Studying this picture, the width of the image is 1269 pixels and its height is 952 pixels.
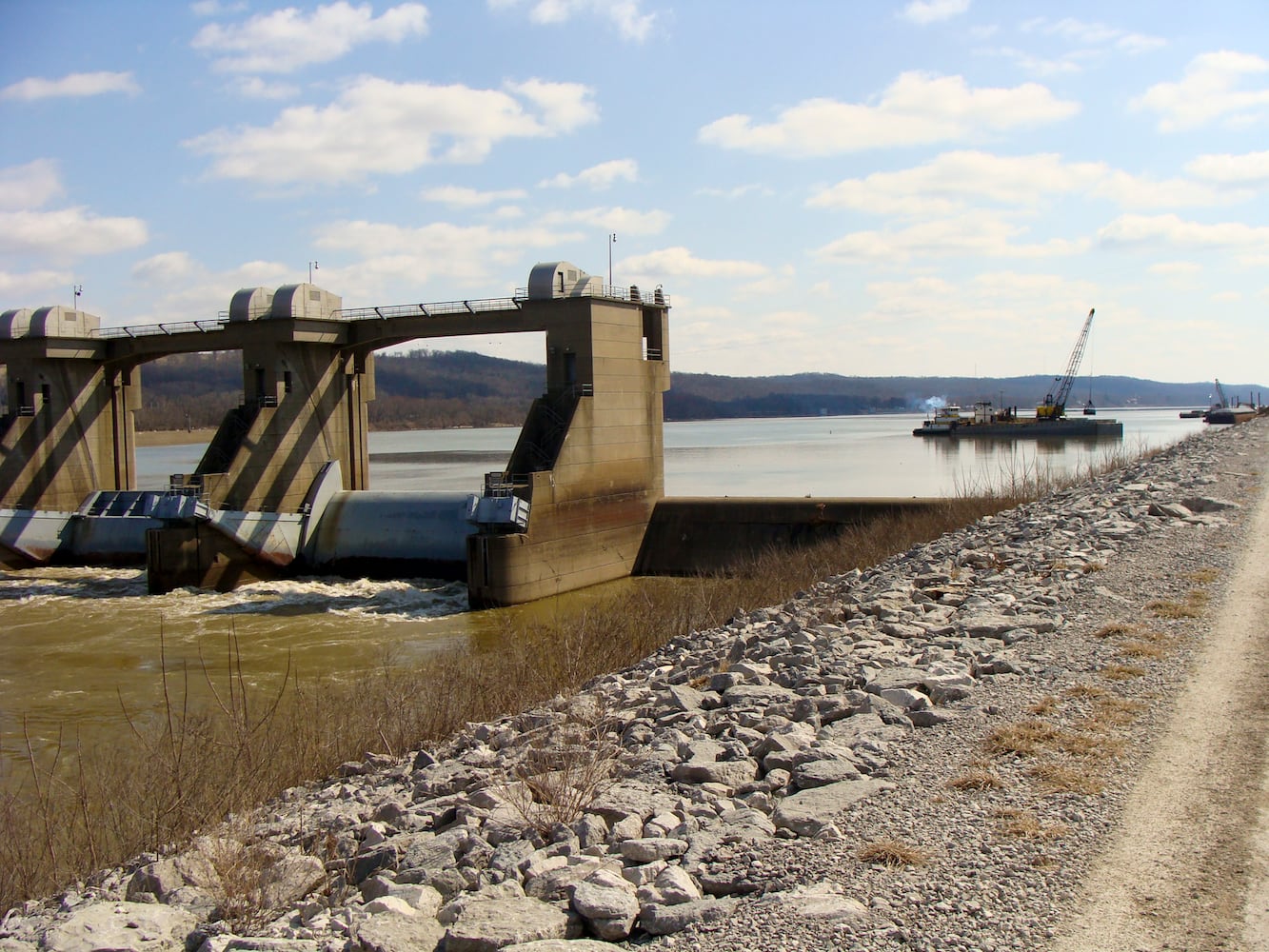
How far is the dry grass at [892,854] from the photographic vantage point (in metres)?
5.20

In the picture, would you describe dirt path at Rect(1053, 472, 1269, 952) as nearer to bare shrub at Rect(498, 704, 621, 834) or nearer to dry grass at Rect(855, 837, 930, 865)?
dry grass at Rect(855, 837, 930, 865)

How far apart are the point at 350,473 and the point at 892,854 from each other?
107 feet

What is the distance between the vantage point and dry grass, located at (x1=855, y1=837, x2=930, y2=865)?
5.20m

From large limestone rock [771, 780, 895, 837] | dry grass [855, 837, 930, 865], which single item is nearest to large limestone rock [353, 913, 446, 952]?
large limestone rock [771, 780, 895, 837]

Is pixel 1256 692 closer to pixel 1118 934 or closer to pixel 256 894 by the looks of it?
pixel 1118 934

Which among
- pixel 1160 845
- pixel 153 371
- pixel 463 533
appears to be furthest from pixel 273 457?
pixel 153 371

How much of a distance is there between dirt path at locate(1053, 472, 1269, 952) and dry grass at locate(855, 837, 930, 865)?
75 centimetres

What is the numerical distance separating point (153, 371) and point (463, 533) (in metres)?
165

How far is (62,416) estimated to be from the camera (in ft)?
126

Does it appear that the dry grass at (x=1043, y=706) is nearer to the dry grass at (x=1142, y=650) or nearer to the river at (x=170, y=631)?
the dry grass at (x=1142, y=650)

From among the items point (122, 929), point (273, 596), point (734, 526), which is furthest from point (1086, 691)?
point (273, 596)

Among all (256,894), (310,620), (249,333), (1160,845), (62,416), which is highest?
(249,333)

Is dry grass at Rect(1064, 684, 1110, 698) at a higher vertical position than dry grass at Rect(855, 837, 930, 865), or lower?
higher

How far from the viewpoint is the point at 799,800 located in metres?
6.13
